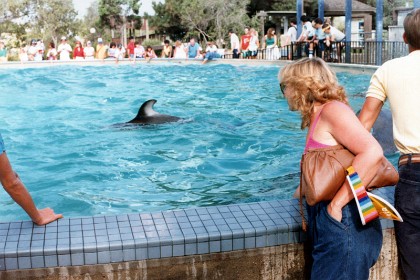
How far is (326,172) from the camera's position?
2871 millimetres

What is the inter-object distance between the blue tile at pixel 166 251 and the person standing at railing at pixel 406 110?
1231mm

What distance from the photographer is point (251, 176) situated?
8.04m

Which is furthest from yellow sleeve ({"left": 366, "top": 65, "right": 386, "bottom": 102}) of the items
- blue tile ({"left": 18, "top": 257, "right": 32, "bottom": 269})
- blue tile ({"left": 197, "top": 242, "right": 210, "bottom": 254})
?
blue tile ({"left": 18, "top": 257, "right": 32, "bottom": 269})

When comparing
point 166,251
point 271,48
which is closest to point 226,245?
point 166,251

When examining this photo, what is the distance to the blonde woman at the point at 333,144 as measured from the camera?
9.29ft

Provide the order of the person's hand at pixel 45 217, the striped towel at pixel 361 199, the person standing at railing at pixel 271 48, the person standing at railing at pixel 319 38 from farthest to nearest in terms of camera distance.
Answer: the person standing at railing at pixel 271 48
the person standing at railing at pixel 319 38
the person's hand at pixel 45 217
the striped towel at pixel 361 199

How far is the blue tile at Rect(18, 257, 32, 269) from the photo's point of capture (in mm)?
3135

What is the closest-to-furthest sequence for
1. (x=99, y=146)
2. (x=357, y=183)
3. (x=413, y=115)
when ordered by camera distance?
1. (x=357, y=183)
2. (x=413, y=115)
3. (x=99, y=146)

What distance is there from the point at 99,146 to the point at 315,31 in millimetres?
13248

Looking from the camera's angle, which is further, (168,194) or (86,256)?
(168,194)

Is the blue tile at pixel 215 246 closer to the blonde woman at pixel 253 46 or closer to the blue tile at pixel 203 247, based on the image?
the blue tile at pixel 203 247

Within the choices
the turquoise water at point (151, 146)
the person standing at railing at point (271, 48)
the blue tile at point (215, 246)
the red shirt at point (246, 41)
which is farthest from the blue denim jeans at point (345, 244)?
the red shirt at point (246, 41)

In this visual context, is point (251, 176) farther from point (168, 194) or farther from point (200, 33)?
point (200, 33)

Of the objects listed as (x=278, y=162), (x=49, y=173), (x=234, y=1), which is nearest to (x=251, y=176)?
(x=278, y=162)
